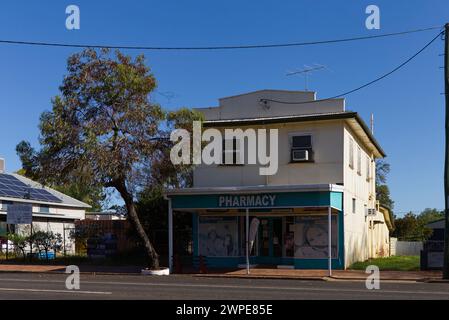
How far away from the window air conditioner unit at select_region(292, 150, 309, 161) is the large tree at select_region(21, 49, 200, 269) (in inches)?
223

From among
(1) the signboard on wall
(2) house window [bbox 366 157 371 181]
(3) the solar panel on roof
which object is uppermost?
(2) house window [bbox 366 157 371 181]

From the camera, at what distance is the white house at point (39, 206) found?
127ft

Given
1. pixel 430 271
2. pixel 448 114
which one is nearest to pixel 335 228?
pixel 430 271

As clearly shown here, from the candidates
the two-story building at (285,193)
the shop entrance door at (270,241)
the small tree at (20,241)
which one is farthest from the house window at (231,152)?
the small tree at (20,241)

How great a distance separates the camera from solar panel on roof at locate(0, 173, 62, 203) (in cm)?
3979

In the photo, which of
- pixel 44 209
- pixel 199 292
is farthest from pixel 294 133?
pixel 44 209

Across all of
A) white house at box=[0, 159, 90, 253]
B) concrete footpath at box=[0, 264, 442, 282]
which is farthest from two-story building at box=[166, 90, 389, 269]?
white house at box=[0, 159, 90, 253]

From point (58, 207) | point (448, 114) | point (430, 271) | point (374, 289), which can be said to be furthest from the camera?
point (58, 207)

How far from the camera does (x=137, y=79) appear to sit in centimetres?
2428

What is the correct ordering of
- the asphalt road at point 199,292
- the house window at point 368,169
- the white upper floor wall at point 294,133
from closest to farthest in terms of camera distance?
the asphalt road at point 199,292, the white upper floor wall at point 294,133, the house window at point 368,169

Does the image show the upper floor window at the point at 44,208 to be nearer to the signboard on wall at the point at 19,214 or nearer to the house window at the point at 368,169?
→ the signboard on wall at the point at 19,214

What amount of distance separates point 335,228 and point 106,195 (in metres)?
9.59

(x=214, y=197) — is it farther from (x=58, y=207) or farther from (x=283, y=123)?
(x=58, y=207)

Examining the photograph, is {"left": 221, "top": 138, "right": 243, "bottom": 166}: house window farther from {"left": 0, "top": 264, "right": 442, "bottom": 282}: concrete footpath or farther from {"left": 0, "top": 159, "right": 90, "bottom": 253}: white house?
{"left": 0, "top": 159, "right": 90, "bottom": 253}: white house
